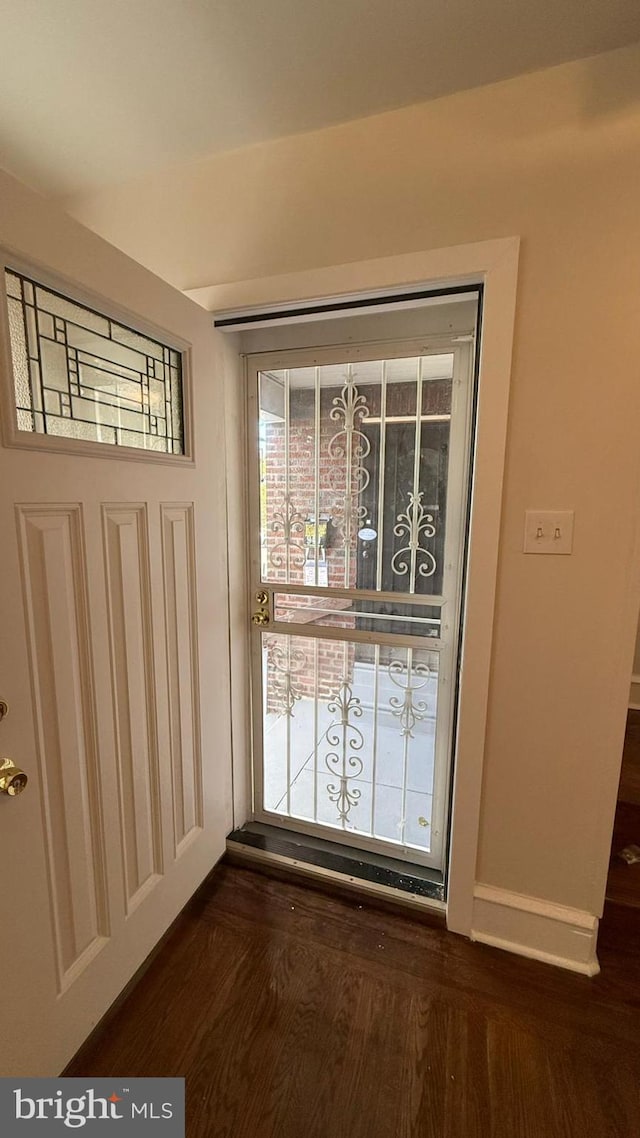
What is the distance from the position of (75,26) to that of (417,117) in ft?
2.76

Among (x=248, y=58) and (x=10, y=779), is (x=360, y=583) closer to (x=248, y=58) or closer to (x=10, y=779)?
(x=10, y=779)

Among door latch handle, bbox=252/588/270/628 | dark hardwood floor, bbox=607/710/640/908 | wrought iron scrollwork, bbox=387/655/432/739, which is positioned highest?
door latch handle, bbox=252/588/270/628

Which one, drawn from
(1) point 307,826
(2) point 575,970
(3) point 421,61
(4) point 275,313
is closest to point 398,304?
(4) point 275,313

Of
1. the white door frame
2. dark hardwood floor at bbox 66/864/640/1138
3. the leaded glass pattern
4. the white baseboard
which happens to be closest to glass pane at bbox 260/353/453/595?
the white door frame

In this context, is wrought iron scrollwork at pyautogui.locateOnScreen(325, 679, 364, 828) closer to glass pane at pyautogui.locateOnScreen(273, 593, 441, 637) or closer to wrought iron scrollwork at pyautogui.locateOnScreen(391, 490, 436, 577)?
glass pane at pyautogui.locateOnScreen(273, 593, 441, 637)

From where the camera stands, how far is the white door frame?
1.18 metres

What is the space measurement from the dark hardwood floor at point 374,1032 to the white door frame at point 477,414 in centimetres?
23

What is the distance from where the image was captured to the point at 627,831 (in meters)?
1.81

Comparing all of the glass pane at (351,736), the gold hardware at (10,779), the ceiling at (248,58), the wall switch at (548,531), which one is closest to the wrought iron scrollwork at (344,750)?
the glass pane at (351,736)

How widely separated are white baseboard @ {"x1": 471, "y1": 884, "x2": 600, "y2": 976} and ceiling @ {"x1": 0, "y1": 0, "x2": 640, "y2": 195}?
7.51 ft

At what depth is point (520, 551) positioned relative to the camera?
4.14 feet

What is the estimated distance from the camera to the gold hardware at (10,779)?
2.85 ft

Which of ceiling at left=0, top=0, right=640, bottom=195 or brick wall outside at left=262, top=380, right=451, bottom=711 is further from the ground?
ceiling at left=0, top=0, right=640, bottom=195

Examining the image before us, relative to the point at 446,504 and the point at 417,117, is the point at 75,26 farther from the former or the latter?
the point at 446,504
